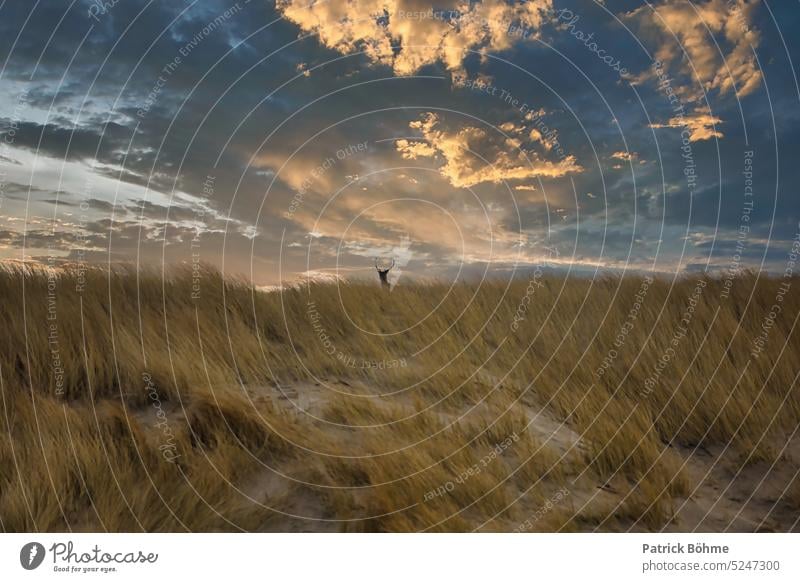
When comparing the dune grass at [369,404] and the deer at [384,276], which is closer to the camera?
the dune grass at [369,404]

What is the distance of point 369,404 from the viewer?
525cm

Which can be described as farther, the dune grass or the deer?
the deer

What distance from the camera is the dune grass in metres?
4.35

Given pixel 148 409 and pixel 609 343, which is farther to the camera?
pixel 609 343

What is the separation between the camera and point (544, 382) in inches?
242

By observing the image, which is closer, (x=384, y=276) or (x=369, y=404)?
(x=369, y=404)

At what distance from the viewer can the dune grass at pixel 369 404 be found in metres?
4.35

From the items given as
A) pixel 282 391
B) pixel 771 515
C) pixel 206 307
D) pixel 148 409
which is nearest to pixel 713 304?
pixel 771 515

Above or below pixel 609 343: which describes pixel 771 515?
below

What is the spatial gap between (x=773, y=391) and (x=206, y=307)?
6.32 m

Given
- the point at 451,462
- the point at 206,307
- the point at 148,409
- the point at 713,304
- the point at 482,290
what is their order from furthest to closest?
the point at 482,290 < the point at 713,304 < the point at 206,307 < the point at 148,409 < the point at 451,462
